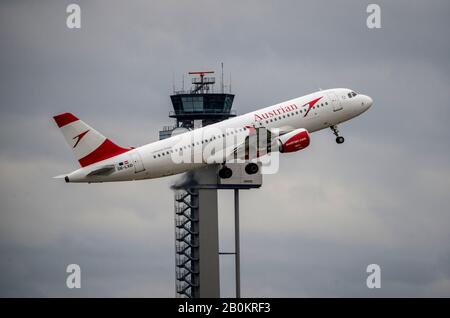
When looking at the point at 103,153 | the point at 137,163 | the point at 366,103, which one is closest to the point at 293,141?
the point at 366,103

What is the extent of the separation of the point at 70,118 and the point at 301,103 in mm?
21322

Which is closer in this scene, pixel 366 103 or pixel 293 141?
pixel 293 141

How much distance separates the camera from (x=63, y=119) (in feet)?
429

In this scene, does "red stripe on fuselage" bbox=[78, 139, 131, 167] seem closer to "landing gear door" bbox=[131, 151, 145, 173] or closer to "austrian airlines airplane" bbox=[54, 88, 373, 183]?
"austrian airlines airplane" bbox=[54, 88, 373, 183]

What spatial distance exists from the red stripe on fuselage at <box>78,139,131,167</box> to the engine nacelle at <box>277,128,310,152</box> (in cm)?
1443

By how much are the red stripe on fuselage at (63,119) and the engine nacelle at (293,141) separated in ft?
61.7

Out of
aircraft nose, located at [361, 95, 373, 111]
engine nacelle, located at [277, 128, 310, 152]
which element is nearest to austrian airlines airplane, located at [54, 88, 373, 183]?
engine nacelle, located at [277, 128, 310, 152]

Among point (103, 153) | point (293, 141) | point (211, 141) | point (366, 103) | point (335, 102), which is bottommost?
point (103, 153)

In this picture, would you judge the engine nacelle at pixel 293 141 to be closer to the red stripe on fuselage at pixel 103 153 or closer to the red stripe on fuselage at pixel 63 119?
the red stripe on fuselage at pixel 103 153

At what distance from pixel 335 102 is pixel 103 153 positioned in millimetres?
23084

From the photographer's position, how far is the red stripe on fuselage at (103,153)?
13000 centimetres

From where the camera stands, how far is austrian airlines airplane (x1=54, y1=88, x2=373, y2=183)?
13000 centimetres

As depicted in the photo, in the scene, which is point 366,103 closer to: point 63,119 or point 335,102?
point 335,102
